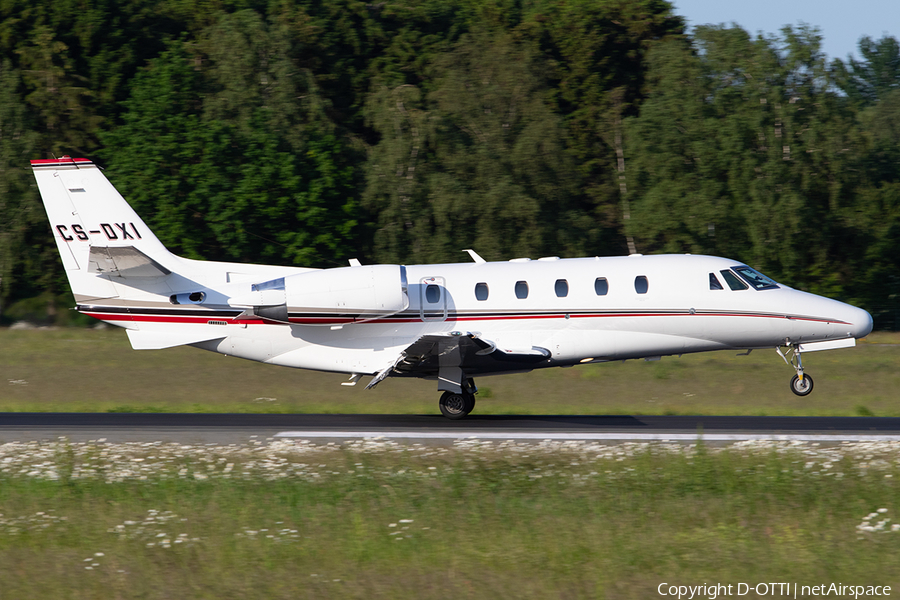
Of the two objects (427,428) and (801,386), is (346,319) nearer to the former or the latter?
(427,428)

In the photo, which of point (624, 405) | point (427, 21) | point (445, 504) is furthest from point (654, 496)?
point (427, 21)

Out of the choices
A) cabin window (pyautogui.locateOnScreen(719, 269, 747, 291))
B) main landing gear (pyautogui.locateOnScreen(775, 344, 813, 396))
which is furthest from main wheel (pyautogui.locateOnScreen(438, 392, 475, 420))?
Result: main landing gear (pyautogui.locateOnScreen(775, 344, 813, 396))

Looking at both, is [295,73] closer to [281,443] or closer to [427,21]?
[427,21]

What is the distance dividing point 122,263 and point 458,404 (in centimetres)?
662

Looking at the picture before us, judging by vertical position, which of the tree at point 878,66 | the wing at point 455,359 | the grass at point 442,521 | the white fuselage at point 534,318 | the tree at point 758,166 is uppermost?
the tree at point 878,66

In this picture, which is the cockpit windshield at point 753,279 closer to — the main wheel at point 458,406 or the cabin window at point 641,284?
the cabin window at point 641,284

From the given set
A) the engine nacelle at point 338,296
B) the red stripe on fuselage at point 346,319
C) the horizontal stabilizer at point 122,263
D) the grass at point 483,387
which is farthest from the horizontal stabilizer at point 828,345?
the horizontal stabilizer at point 122,263

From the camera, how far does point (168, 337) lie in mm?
16938

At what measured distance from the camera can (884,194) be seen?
3838 centimetres

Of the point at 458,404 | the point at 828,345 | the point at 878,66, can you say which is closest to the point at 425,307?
the point at 458,404

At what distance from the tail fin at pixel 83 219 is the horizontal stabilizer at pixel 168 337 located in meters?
0.91

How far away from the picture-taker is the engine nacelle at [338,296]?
16438mm

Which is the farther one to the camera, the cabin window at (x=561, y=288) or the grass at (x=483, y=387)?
the grass at (x=483, y=387)

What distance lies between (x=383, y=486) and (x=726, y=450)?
506 centimetres
